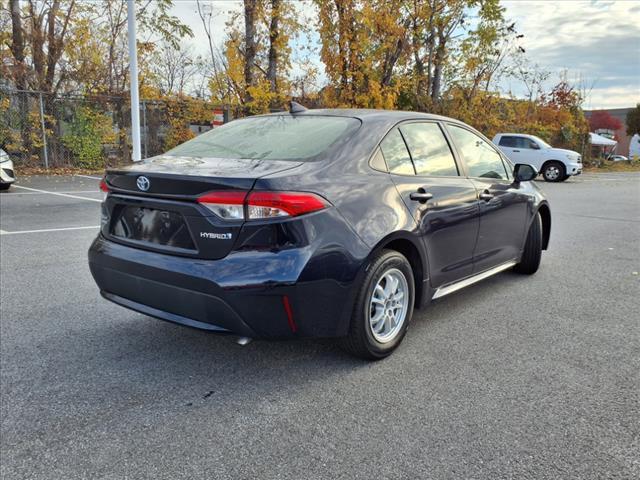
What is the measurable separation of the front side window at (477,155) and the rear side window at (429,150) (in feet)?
0.67

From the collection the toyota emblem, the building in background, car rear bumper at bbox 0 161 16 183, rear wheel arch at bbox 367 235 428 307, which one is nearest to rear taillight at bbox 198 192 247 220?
the toyota emblem

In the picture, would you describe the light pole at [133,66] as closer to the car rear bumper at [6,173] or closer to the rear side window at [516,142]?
the car rear bumper at [6,173]

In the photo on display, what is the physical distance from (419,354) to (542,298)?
180 centimetres

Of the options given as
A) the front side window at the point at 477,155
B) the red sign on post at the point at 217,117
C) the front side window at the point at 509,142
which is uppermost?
the red sign on post at the point at 217,117

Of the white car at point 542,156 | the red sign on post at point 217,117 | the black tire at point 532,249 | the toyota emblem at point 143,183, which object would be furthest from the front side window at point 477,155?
the white car at point 542,156

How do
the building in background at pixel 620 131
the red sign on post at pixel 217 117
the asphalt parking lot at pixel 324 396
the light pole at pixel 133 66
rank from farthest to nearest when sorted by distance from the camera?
the building in background at pixel 620 131 → the red sign on post at pixel 217 117 → the light pole at pixel 133 66 → the asphalt parking lot at pixel 324 396

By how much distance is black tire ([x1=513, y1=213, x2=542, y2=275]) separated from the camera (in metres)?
5.20

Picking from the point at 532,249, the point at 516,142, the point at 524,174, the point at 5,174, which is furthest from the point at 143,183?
the point at 516,142

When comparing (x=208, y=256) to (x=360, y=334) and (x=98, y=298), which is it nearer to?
(x=360, y=334)

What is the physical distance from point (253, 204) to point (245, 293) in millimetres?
451

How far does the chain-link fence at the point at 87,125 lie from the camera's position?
1596 centimetres

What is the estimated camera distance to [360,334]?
3.07 m

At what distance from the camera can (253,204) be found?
2.68 m

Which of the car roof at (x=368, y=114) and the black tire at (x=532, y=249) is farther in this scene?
the black tire at (x=532, y=249)
